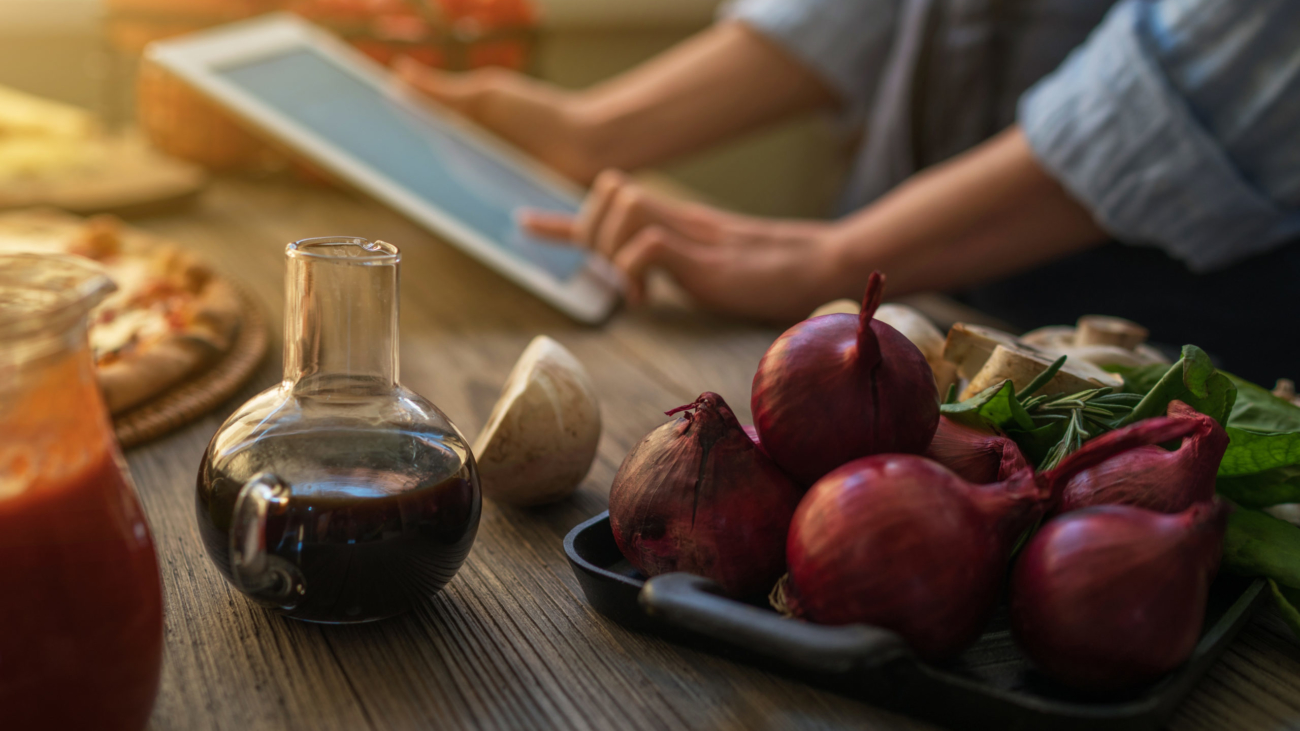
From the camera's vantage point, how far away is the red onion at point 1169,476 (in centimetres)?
42

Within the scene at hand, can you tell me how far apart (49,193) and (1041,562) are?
4.02ft

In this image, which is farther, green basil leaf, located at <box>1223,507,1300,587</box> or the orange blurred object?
the orange blurred object

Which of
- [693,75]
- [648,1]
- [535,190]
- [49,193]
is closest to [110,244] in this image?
[49,193]

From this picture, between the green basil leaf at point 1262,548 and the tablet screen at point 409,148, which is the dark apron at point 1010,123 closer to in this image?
the tablet screen at point 409,148

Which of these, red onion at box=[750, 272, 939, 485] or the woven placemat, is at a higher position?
red onion at box=[750, 272, 939, 485]

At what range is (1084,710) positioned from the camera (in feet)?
1.17

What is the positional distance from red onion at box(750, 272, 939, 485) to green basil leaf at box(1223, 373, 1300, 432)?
0.77ft

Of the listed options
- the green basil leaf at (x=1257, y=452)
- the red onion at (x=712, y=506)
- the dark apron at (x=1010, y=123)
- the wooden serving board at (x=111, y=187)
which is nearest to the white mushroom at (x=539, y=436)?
the red onion at (x=712, y=506)

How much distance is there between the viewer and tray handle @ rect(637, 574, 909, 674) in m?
0.33

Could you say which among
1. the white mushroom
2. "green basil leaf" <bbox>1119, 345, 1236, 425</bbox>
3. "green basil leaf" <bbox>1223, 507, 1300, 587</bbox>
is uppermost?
"green basil leaf" <bbox>1119, 345, 1236, 425</bbox>

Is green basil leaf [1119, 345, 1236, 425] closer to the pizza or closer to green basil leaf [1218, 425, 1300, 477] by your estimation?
green basil leaf [1218, 425, 1300, 477]

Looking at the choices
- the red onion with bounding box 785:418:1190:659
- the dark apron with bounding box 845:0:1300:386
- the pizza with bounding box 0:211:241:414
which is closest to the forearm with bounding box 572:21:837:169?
the dark apron with bounding box 845:0:1300:386

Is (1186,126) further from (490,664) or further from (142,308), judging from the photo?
(142,308)

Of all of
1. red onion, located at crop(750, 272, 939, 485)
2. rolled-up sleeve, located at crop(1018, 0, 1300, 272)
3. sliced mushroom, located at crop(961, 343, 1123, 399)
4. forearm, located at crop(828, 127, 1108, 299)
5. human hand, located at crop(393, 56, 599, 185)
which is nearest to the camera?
red onion, located at crop(750, 272, 939, 485)
